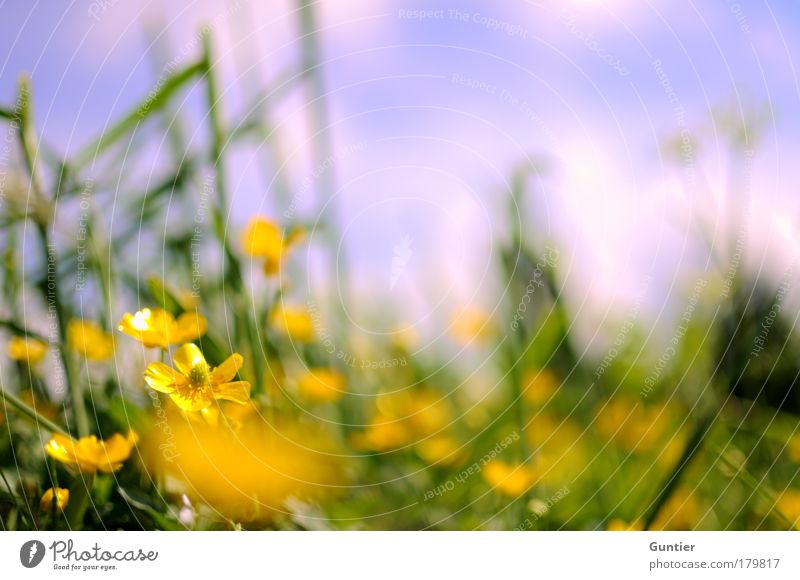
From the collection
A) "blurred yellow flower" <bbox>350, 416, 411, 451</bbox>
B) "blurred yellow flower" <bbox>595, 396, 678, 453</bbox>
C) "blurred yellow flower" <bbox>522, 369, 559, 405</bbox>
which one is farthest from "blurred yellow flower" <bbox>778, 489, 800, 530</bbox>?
"blurred yellow flower" <bbox>350, 416, 411, 451</bbox>

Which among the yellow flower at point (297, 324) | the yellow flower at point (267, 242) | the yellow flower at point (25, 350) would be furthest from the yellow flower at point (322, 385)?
the yellow flower at point (25, 350)

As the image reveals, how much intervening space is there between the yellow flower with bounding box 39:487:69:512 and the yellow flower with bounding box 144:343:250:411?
110 millimetres

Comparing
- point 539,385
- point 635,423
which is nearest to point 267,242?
point 539,385

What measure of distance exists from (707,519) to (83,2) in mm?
788

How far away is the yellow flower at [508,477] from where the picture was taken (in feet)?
2.61

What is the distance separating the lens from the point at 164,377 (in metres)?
0.69

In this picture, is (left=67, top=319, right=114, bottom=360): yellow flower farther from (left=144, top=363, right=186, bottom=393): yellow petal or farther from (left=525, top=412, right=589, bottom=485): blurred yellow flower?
(left=525, top=412, right=589, bottom=485): blurred yellow flower

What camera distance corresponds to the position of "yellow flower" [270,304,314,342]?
0.87 m

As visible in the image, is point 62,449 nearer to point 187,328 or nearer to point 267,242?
point 187,328

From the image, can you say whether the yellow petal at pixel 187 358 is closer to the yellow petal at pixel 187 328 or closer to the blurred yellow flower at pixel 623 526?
the yellow petal at pixel 187 328
